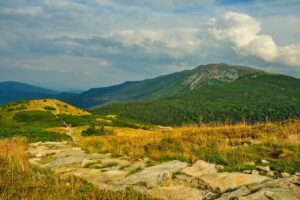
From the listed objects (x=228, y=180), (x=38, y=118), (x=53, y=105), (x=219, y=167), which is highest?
(x=53, y=105)

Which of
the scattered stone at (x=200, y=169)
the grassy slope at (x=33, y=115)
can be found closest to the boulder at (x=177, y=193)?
the scattered stone at (x=200, y=169)

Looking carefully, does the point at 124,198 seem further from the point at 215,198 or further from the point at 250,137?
the point at 250,137

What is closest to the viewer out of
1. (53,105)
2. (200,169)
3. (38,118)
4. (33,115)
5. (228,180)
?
(228,180)

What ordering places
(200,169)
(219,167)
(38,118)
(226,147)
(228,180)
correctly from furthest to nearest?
(38,118)
(226,147)
(219,167)
(200,169)
(228,180)

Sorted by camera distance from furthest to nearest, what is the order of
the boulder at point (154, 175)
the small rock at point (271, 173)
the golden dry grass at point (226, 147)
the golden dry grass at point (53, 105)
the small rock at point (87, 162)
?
the golden dry grass at point (53, 105) → the small rock at point (87, 162) → the golden dry grass at point (226, 147) → the small rock at point (271, 173) → the boulder at point (154, 175)

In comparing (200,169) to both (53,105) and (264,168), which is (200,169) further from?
(53,105)

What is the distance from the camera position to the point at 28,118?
7488 cm

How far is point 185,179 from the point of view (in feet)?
52.1

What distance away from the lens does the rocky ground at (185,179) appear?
13.4 meters

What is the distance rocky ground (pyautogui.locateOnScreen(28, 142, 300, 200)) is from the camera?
13.4 metres

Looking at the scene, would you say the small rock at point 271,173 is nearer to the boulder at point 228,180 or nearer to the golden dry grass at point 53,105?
the boulder at point 228,180

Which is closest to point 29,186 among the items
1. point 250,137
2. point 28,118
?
point 250,137

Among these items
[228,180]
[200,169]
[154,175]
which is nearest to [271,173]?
[228,180]

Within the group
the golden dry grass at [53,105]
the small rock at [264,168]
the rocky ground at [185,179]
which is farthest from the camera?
the golden dry grass at [53,105]
